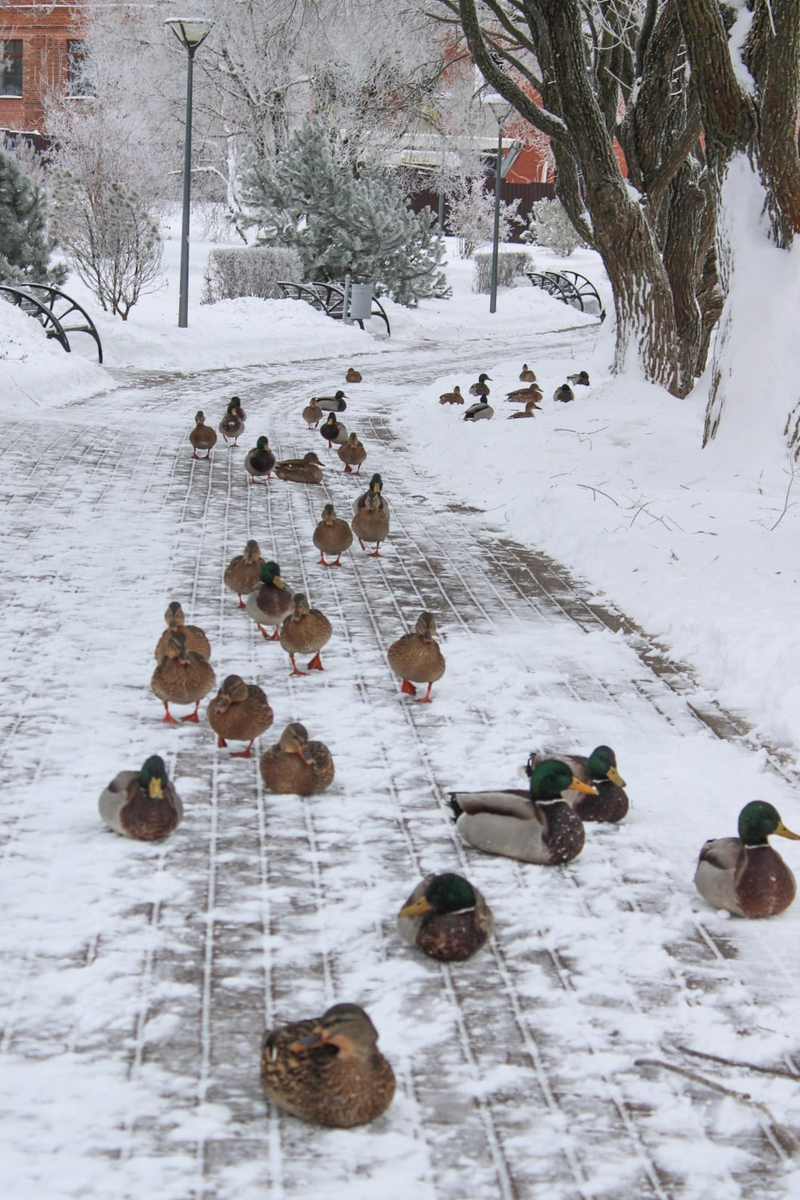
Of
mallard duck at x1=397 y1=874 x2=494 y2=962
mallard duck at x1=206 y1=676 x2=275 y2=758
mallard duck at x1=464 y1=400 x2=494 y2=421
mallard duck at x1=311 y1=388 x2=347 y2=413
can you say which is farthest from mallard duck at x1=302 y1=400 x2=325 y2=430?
mallard duck at x1=397 y1=874 x2=494 y2=962

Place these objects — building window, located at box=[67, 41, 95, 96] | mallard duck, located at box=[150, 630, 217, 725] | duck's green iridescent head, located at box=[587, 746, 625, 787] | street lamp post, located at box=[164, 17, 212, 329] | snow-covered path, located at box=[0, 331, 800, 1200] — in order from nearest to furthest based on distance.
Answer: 1. snow-covered path, located at box=[0, 331, 800, 1200]
2. duck's green iridescent head, located at box=[587, 746, 625, 787]
3. mallard duck, located at box=[150, 630, 217, 725]
4. street lamp post, located at box=[164, 17, 212, 329]
5. building window, located at box=[67, 41, 95, 96]

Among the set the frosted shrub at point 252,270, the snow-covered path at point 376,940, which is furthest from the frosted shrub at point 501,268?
the snow-covered path at point 376,940

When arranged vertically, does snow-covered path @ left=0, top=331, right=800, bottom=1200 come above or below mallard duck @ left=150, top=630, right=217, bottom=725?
below

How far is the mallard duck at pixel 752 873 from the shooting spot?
4.61 metres

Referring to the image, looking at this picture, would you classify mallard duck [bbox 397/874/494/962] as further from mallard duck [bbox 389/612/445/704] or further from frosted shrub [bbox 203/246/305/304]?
frosted shrub [bbox 203/246/305/304]

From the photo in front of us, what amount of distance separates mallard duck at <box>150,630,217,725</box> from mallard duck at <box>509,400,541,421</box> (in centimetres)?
889

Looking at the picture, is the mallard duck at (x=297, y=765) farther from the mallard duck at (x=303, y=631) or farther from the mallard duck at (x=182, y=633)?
the mallard duck at (x=303, y=631)

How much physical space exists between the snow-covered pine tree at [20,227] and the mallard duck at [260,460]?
12.1 m

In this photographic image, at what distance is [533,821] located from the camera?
4957 millimetres

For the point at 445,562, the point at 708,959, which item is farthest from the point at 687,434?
the point at 708,959

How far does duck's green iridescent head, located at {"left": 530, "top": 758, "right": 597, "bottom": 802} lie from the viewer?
492 centimetres

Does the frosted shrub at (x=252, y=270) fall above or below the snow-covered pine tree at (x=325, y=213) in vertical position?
below

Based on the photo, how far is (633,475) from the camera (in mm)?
11531

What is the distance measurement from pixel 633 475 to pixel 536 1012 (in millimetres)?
8023
